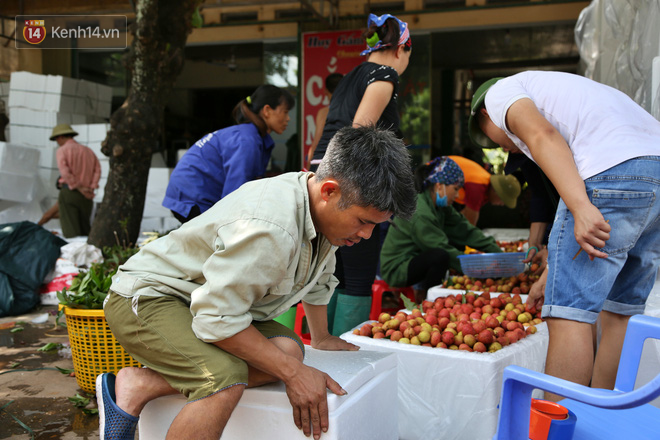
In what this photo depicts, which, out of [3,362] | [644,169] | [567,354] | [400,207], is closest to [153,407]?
[400,207]

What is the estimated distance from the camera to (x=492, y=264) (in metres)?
3.60

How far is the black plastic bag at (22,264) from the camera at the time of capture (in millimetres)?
4637

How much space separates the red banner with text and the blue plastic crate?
5163 mm

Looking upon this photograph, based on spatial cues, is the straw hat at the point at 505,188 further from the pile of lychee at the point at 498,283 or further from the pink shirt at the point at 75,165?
the pink shirt at the point at 75,165

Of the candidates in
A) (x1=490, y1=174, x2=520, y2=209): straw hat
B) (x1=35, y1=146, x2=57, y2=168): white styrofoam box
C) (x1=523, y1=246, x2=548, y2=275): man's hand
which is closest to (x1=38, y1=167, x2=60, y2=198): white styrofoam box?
(x1=35, y1=146, x2=57, y2=168): white styrofoam box

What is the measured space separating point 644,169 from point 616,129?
154 millimetres

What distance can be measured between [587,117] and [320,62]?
22.5 feet

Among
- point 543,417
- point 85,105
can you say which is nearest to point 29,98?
point 85,105

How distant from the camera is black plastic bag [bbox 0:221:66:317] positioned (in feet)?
15.2

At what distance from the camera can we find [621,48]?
155 inches

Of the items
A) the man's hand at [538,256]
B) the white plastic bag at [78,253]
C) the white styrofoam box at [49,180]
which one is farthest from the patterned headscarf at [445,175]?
the white styrofoam box at [49,180]

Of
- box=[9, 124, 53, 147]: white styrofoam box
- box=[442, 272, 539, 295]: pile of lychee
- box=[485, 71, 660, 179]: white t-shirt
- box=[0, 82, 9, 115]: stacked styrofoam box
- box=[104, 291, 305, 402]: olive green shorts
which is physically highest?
box=[0, 82, 9, 115]: stacked styrofoam box

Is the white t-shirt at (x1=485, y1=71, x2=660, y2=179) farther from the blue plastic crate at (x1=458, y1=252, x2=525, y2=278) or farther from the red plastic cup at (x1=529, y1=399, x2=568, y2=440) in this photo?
the blue plastic crate at (x1=458, y1=252, x2=525, y2=278)

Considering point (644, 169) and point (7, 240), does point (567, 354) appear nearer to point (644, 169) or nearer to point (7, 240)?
point (644, 169)
